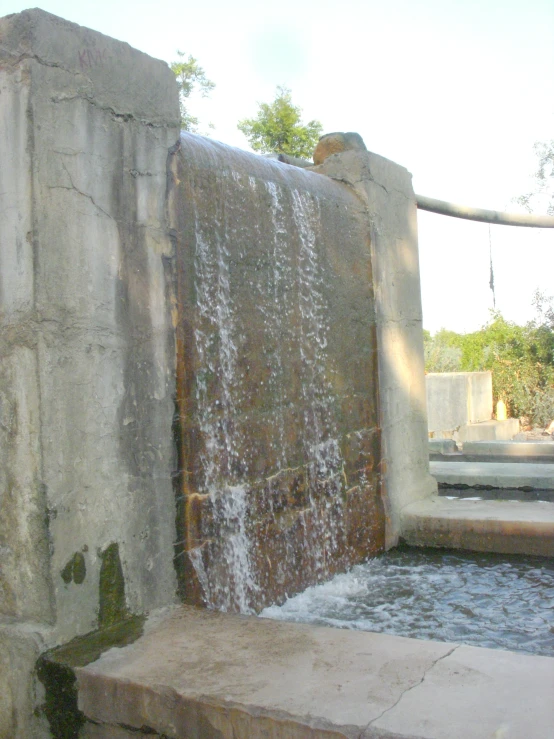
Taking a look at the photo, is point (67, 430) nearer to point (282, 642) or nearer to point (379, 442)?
point (282, 642)

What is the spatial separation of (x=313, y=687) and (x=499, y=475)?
3967mm

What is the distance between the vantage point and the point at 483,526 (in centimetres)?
432

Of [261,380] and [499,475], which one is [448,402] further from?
[261,380]

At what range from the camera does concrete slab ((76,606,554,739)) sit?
180 cm

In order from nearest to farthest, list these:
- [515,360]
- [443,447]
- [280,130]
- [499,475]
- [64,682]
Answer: [64,682]
[499,475]
[443,447]
[515,360]
[280,130]

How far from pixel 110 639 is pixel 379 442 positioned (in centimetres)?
248

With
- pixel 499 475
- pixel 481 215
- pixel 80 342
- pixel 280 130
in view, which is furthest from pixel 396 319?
pixel 280 130

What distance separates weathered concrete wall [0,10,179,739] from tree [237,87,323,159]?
19.8m

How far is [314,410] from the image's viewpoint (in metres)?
3.97

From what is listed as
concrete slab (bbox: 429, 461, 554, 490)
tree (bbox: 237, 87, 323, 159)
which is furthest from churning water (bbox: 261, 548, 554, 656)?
tree (bbox: 237, 87, 323, 159)

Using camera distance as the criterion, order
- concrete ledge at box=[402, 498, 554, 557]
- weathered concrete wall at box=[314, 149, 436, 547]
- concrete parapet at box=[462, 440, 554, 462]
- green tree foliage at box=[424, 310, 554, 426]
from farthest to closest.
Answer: green tree foliage at box=[424, 310, 554, 426], concrete parapet at box=[462, 440, 554, 462], weathered concrete wall at box=[314, 149, 436, 547], concrete ledge at box=[402, 498, 554, 557]

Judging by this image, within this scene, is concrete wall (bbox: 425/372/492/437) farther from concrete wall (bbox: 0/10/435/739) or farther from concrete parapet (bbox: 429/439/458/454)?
concrete wall (bbox: 0/10/435/739)

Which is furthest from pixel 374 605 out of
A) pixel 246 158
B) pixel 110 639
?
pixel 246 158

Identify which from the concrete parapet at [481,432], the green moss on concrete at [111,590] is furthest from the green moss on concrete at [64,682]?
the concrete parapet at [481,432]
